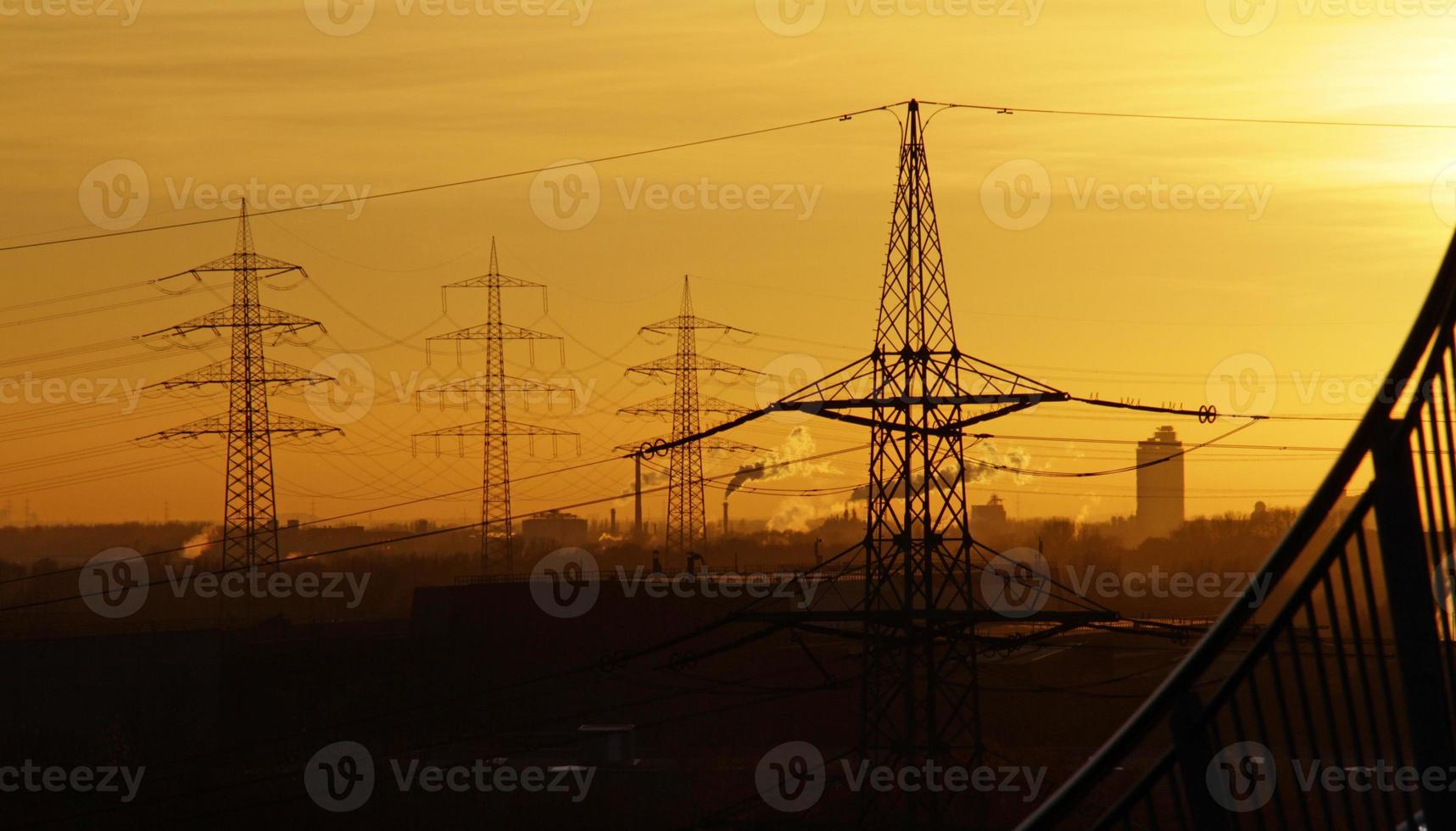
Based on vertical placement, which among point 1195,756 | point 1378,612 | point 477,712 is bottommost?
point 477,712

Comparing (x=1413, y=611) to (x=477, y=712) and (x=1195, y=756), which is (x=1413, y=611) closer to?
(x=1195, y=756)

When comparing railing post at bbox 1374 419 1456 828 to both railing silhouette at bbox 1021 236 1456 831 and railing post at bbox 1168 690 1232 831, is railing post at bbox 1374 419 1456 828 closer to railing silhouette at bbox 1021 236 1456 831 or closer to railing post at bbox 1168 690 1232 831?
railing silhouette at bbox 1021 236 1456 831

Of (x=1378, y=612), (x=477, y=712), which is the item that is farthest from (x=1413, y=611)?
(x=477, y=712)

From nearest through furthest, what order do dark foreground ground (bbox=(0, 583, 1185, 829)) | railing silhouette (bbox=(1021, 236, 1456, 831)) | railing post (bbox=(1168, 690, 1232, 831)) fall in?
railing silhouette (bbox=(1021, 236, 1456, 831)), railing post (bbox=(1168, 690, 1232, 831)), dark foreground ground (bbox=(0, 583, 1185, 829))

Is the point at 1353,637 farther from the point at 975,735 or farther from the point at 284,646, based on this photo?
the point at 284,646

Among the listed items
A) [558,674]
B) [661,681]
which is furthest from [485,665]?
[661,681]

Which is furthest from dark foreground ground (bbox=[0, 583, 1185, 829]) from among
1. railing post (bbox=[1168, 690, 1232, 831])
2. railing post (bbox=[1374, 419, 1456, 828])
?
railing post (bbox=[1374, 419, 1456, 828])

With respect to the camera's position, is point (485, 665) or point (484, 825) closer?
point (484, 825)
